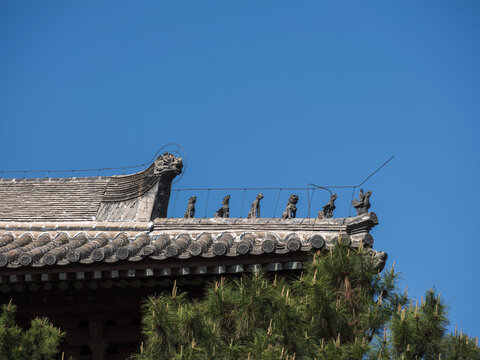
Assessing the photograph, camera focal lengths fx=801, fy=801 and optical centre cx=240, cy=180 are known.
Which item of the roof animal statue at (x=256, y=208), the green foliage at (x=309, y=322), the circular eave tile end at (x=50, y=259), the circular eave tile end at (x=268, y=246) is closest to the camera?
the green foliage at (x=309, y=322)

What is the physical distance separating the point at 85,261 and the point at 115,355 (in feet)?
5.04

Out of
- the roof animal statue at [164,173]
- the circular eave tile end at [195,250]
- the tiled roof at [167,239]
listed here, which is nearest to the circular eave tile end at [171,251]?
the tiled roof at [167,239]

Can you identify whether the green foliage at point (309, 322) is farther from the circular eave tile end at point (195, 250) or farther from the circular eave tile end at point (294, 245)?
the circular eave tile end at point (195, 250)

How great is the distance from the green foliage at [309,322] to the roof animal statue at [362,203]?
5.27ft

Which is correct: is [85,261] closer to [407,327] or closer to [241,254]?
[241,254]

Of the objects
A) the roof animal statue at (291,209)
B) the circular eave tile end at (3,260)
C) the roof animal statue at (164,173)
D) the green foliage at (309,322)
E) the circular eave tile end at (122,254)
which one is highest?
the roof animal statue at (164,173)

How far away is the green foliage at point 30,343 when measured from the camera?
8.86 m

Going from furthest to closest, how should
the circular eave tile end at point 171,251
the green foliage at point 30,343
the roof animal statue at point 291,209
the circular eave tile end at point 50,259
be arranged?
the roof animal statue at point 291,209, the circular eave tile end at point 50,259, the circular eave tile end at point 171,251, the green foliage at point 30,343

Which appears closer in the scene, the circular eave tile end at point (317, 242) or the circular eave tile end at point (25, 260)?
the circular eave tile end at point (317, 242)

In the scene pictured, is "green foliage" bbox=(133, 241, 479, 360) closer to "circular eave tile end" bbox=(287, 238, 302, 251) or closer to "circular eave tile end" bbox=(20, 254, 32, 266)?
"circular eave tile end" bbox=(287, 238, 302, 251)

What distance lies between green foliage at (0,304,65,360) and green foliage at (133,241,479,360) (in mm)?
1190

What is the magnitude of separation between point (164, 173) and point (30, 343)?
476 cm

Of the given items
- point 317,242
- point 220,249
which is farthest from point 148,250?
point 317,242

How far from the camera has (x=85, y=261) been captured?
10039mm
